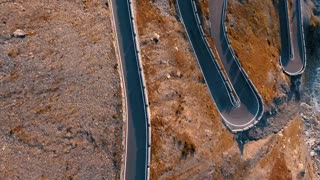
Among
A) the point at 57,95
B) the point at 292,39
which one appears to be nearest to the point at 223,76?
the point at 292,39

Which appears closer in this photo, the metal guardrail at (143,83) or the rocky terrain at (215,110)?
the metal guardrail at (143,83)

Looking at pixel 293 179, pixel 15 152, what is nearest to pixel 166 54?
pixel 15 152

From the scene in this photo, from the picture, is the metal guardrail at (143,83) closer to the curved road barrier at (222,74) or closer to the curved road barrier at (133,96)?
the curved road barrier at (133,96)

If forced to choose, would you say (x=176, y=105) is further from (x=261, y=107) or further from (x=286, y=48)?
(x=286, y=48)

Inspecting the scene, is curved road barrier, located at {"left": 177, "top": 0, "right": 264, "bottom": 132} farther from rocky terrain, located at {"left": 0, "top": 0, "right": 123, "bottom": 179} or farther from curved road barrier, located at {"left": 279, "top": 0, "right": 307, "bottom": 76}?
rocky terrain, located at {"left": 0, "top": 0, "right": 123, "bottom": 179}

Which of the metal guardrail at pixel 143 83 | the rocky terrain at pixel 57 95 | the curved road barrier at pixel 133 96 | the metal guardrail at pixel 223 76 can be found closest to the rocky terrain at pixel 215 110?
the metal guardrail at pixel 143 83
